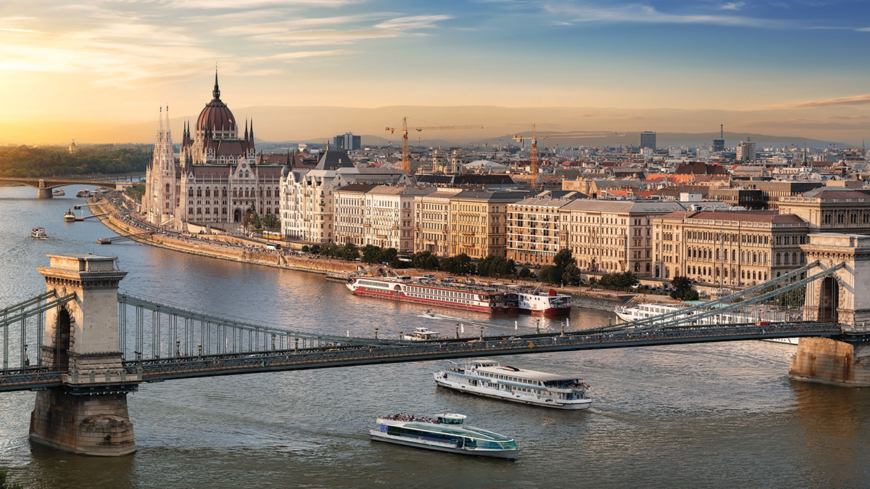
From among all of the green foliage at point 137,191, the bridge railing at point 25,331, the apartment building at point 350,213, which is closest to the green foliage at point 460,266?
the apartment building at point 350,213

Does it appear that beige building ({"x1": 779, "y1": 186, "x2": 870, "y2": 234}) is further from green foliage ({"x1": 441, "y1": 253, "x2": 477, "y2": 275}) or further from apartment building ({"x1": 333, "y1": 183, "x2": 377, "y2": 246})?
apartment building ({"x1": 333, "y1": 183, "x2": 377, "y2": 246})

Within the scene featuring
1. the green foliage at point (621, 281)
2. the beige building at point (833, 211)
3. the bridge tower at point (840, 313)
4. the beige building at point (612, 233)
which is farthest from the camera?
the beige building at point (612, 233)

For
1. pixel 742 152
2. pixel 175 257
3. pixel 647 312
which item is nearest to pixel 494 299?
pixel 647 312

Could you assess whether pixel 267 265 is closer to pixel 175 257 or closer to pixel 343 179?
pixel 175 257

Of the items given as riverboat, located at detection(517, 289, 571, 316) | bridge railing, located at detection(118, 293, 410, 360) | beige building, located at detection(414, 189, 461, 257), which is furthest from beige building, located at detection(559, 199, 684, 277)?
bridge railing, located at detection(118, 293, 410, 360)

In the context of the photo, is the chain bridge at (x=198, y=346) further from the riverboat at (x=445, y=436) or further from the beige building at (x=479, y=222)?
the beige building at (x=479, y=222)

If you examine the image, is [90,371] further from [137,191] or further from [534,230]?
[137,191]

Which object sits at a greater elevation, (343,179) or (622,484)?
(343,179)
